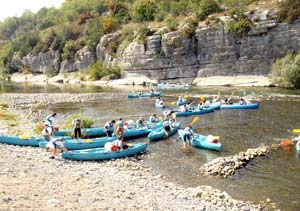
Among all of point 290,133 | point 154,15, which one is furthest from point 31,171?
point 154,15

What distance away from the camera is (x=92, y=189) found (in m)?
13.7

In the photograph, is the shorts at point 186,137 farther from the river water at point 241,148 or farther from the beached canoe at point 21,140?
the beached canoe at point 21,140

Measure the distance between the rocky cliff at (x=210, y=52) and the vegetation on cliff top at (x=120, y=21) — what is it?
168cm

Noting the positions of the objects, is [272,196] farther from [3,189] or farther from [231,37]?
[231,37]

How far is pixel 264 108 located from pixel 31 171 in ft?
88.4

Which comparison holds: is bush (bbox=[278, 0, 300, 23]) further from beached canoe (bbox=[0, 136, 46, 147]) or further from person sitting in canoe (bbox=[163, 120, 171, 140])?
beached canoe (bbox=[0, 136, 46, 147])

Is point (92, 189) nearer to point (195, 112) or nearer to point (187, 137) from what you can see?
point (187, 137)

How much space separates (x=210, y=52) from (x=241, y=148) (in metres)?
48.0

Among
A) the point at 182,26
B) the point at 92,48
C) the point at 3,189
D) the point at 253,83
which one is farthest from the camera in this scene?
the point at 92,48

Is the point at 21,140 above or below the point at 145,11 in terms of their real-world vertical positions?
below

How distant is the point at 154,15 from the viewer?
82562mm

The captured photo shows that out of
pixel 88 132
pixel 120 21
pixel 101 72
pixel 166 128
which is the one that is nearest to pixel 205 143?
pixel 166 128

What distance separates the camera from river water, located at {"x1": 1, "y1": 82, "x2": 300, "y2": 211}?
15.5 metres

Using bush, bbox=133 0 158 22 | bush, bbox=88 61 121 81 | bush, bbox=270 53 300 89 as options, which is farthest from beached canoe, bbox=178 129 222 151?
bush, bbox=133 0 158 22
